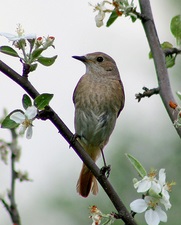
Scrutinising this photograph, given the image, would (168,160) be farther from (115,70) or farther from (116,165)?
(115,70)

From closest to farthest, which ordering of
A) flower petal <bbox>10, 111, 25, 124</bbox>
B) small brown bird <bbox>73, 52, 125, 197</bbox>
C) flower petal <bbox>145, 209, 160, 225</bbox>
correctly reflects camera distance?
flower petal <bbox>145, 209, 160, 225</bbox> → flower petal <bbox>10, 111, 25, 124</bbox> → small brown bird <bbox>73, 52, 125, 197</bbox>

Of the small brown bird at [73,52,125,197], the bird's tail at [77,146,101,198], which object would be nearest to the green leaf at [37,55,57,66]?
the bird's tail at [77,146,101,198]

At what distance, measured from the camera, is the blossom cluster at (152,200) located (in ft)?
7.92

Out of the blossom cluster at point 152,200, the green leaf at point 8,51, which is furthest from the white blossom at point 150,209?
the green leaf at point 8,51

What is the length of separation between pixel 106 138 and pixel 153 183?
110 inches

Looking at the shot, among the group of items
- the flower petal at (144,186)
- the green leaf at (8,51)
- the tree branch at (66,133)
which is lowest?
the flower petal at (144,186)

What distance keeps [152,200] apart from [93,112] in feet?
8.67

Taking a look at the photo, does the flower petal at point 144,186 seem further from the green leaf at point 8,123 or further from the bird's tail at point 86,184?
the bird's tail at point 86,184

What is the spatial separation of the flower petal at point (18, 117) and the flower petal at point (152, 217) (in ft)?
2.19

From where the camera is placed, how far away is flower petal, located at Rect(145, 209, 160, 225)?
7.80ft

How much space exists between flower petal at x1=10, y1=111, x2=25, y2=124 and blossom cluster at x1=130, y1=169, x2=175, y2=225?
566 millimetres

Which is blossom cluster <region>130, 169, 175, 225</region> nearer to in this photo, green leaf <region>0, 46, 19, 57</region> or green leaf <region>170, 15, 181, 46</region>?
green leaf <region>0, 46, 19, 57</region>

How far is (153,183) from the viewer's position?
8.08ft

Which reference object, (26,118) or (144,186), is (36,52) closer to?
(26,118)
